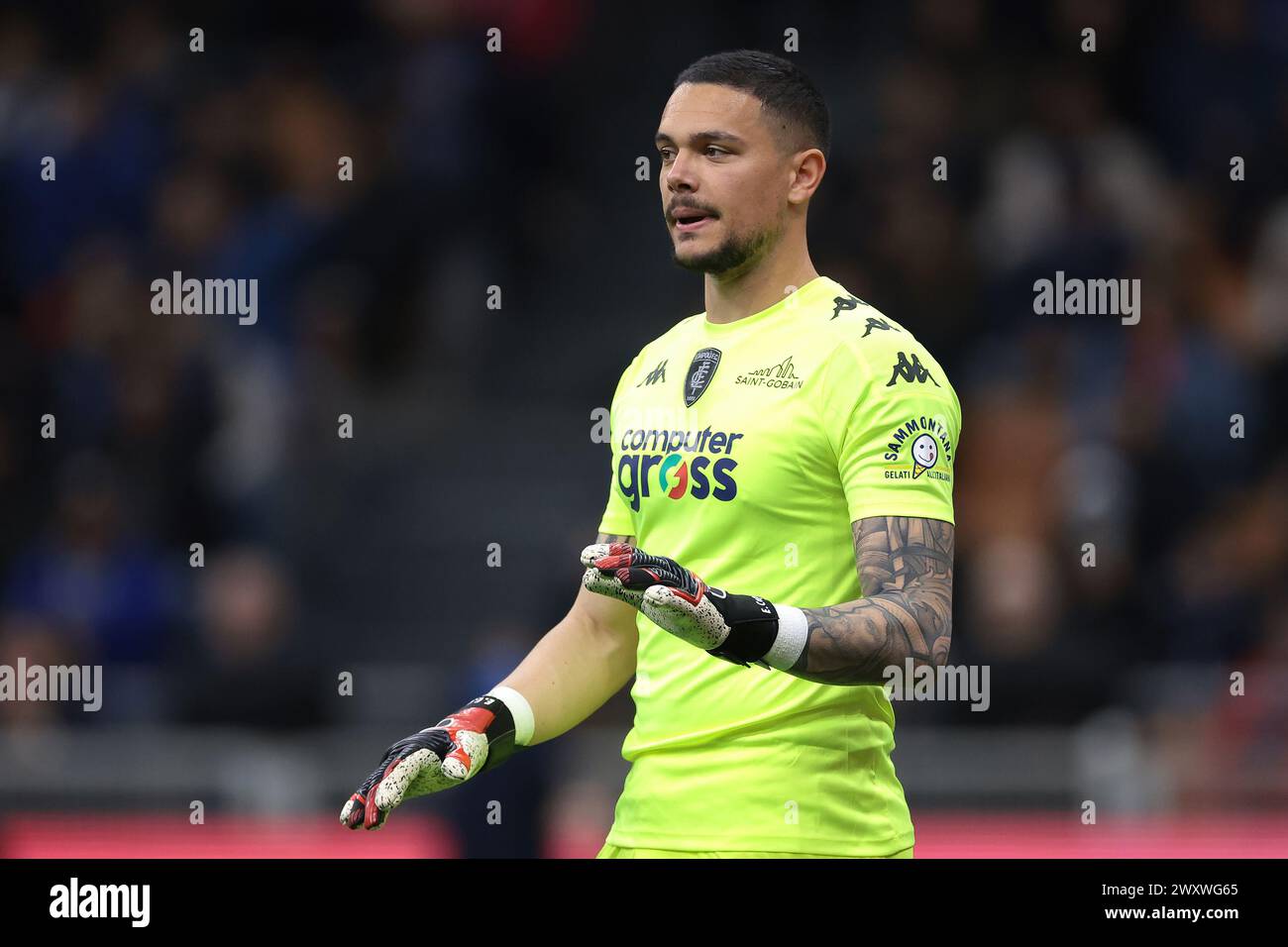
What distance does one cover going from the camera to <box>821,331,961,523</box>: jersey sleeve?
392cm

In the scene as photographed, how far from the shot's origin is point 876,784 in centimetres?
411

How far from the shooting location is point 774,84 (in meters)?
4.34

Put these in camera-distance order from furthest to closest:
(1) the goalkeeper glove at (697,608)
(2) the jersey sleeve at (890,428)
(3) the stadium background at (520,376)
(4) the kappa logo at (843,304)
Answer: (3) the stadium background at (520,376), (4) the kappa logo at (843,304), (2) the jersey sleeve at (890,428), (1) the goalkeeper glove at (697,608)

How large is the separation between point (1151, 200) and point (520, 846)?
6.41 m

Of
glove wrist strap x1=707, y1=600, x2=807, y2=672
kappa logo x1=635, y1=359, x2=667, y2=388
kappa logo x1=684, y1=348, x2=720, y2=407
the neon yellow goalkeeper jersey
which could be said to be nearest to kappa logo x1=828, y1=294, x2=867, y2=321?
the neon yellow goalkeeper jersey

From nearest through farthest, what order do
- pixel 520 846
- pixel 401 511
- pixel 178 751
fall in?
pixel 520 846
pixel 178 751
pixel 401 511

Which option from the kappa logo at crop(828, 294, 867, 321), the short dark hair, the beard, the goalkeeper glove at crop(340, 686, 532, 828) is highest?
the short dark hair

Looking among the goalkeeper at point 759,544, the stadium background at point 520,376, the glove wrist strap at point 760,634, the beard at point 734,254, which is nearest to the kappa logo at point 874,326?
the goalkeeper at point 759,544

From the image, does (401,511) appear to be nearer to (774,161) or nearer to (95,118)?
(95,118)

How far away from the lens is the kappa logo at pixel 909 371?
4031mm

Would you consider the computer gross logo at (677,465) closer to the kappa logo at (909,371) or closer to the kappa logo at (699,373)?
the kappa logo at (699,373)

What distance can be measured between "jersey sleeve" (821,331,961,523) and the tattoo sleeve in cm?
5

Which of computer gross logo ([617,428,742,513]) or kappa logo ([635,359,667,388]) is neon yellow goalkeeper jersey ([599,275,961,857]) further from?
kappa logo ([635,359,667,388])
